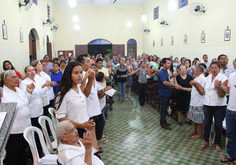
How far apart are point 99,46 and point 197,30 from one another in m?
9.91

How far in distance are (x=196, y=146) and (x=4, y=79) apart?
3664mm

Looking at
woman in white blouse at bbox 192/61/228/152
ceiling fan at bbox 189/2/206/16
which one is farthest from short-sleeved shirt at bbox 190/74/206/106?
ceiling fan at bbox 189/2/206/16

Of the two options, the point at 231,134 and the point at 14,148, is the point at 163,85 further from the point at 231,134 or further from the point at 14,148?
the point at 14,148

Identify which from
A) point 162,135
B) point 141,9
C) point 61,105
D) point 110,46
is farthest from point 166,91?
point 141,9

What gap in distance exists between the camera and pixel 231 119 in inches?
131

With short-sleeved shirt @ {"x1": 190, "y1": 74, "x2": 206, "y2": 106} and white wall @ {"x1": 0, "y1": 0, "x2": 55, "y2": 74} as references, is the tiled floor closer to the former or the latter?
short-sleeved shirt @ {"x1": 190, "y1": 74, "x2": 206, "y2": 106}

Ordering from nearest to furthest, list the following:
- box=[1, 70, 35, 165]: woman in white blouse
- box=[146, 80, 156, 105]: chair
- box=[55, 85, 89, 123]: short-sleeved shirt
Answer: box=[55, 85, 89, 123]: short-sleeved shirt, box=[1, 70, 35, 165]: woman in white blouse, box=[146, 80, 156, 105]: chair

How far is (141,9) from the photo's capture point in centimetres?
1859

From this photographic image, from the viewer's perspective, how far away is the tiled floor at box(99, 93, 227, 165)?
3602mm

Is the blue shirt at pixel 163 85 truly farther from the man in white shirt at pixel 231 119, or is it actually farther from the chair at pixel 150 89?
the chair at pixel 150 89

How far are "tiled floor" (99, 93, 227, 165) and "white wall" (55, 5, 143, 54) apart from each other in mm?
13157

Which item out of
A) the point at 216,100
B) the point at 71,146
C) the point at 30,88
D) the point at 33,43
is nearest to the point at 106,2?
the point at 33,43

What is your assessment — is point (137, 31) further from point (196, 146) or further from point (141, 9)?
point (196, 146)

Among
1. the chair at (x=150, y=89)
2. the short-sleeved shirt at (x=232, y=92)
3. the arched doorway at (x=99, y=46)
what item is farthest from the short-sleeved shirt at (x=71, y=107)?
the arched doorway at (x=99, y=46)
